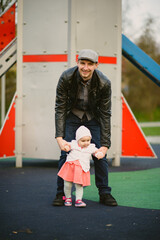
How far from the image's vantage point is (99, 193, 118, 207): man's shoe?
5.02 m

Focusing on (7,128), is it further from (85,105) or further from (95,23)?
(85,105)

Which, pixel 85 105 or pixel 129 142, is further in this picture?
pixel 129 142

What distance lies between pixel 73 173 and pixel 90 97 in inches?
33.6

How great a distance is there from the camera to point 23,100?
8414 mm

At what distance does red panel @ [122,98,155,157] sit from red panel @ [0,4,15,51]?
2682 mm

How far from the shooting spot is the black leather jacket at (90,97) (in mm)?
4879

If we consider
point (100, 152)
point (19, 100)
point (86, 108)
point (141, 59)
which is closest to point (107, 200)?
point (100, 152)

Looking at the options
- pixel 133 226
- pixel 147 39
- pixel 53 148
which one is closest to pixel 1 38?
pixel 53 148

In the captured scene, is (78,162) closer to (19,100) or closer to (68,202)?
(68,202)

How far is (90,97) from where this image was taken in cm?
495

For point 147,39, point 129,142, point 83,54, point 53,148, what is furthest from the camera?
point 147,39

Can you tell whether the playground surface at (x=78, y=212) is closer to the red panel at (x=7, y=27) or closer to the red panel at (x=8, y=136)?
the red panel at (x=8, y=136)

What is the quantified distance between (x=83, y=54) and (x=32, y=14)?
395 centimetres

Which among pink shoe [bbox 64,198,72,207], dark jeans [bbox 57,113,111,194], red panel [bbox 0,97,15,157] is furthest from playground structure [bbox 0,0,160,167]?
pink shoe [bbox 64,198,72,207]
